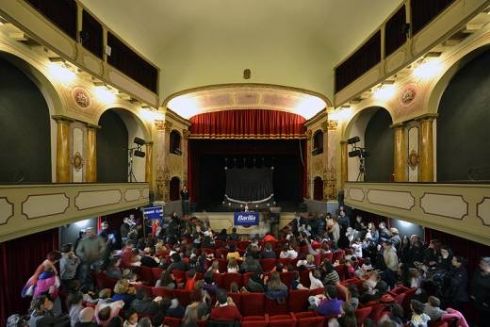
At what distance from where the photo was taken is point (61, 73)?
6.62 metres

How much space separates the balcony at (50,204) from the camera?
4117mm

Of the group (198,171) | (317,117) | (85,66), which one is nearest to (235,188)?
(198,171)

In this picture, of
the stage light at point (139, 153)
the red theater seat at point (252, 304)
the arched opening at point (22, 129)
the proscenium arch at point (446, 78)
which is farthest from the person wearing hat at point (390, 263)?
the stage light at point (139, 153)

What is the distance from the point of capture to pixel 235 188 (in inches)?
557

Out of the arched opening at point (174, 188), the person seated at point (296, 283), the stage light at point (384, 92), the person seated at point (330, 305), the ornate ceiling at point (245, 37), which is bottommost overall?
the person seated at point (296, 283)

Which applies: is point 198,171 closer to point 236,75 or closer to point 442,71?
point 236,75

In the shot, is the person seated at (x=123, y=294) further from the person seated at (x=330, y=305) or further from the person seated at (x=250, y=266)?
the person seated at (x=330, y=305)

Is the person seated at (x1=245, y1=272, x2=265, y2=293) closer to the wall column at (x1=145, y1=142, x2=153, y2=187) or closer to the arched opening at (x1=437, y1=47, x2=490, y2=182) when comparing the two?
the arched opening at (x1=437, y1=47, x2=490, y2=182)

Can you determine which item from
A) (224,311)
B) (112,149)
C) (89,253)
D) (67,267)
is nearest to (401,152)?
(224,311)

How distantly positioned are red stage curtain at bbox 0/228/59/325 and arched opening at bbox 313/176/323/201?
9.94 m

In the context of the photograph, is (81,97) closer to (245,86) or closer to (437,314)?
(245,86)

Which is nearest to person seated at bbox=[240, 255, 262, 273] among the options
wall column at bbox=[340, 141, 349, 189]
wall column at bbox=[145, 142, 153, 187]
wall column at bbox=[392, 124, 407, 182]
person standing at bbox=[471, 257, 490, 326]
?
person standing at bbox=[471, 257, 490, 326]

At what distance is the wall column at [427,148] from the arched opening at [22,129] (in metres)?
9.59

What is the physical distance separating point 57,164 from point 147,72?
201 inches
